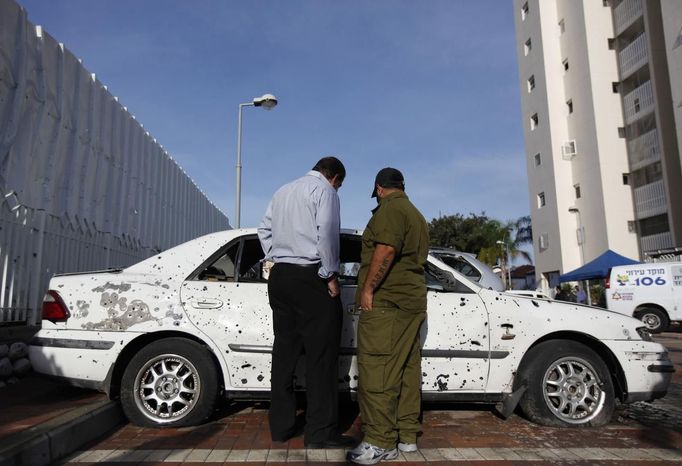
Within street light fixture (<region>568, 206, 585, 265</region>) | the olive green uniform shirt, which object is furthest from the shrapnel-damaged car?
street light fixture (<region>568, 206, 585, 265</region>)

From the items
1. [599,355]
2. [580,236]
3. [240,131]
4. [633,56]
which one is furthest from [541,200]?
[599,355]

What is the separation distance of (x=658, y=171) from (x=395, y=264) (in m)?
25.9

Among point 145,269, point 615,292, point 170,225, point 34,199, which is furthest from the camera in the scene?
point 170,225

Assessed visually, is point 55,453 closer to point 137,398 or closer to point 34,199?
point 137,398

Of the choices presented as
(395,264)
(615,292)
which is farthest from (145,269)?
(615,292)

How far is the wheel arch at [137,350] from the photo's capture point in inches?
151

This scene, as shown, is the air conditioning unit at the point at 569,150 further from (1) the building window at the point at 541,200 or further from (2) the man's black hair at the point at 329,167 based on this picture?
(2) the man's black hair at the point at 329,167

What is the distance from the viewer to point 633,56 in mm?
25594

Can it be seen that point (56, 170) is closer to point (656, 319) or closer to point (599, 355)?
point (599, 355)

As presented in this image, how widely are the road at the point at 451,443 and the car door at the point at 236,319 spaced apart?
0.46 meters

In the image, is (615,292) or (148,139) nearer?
(148,139)

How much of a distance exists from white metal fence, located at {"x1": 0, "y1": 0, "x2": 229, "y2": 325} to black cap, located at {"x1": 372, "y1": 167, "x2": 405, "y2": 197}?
544cm

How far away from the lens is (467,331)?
152 inches

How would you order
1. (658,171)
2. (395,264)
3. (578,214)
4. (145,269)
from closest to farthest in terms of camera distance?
(395,264) < (145,269) < (658,171) < (578,214)
